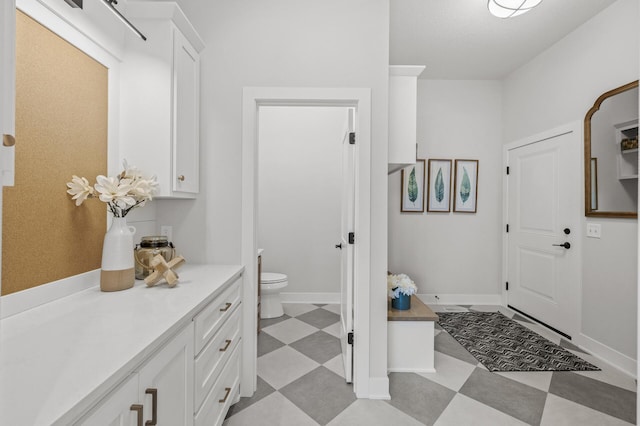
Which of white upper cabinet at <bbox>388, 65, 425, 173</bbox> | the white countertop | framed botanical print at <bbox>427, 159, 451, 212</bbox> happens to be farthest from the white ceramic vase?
framed botanical print at <bbox>427, 159, 451, 212</bbox>

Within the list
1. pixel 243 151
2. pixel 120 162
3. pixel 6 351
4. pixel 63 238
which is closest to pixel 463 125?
pixel 243 151

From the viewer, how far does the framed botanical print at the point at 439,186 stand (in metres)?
3.84

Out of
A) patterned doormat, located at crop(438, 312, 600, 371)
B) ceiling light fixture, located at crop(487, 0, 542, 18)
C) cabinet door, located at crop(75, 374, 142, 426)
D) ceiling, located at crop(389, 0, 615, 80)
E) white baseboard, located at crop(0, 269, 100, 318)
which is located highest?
ceiling, located at crop(389, 0, 615, 80)

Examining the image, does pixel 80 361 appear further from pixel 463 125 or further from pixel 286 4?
pixel 463 125

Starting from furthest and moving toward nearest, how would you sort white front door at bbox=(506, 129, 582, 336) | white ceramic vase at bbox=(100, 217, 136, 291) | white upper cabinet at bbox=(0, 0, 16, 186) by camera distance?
white front door at bbox=(506, 129, 582, 336) < white ceramic vase at bbox=(100, 217, 136, 291) < white upper cabinet at bbox=(0, 0, 16, 186)

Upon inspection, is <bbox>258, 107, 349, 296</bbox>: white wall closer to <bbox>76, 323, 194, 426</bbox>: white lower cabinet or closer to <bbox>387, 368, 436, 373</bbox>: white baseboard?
<bbox>387, 368, 436, 373</bbox>: white baseboard

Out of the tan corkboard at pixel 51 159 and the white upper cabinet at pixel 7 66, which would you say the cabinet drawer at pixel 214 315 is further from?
the white upper cabinet at pixel 7 66

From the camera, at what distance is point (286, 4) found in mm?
1943

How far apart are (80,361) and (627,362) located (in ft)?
11.1

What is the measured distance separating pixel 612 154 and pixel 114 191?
3.55m

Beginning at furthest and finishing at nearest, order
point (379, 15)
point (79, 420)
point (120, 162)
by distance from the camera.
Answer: point (379, 15) → point (120, 162) → point (79, 420)

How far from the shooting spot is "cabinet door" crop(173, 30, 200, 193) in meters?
1.66

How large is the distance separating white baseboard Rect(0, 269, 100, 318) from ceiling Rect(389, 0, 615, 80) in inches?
111

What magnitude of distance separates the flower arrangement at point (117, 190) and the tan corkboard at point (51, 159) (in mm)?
76
